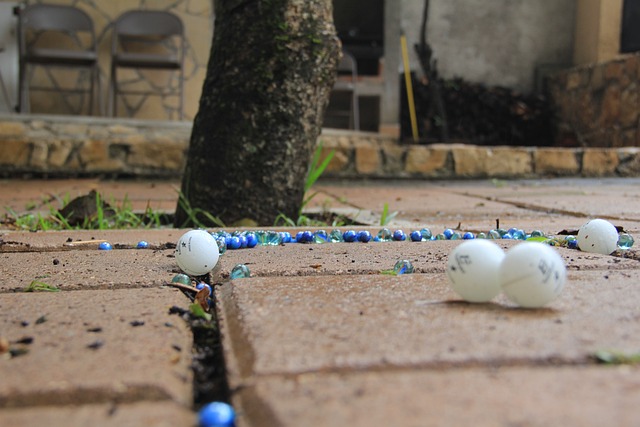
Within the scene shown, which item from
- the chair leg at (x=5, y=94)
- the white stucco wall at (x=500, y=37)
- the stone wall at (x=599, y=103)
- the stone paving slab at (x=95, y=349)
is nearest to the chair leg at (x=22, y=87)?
the chair leg at (x=5, y=94)

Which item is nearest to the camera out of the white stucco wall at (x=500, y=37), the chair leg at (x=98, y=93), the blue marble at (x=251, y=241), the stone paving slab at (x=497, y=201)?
the blue marble at (x=251, y=241)

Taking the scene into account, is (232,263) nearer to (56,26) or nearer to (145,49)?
(56,26)

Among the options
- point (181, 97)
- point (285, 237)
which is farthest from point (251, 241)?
point (181, 97)

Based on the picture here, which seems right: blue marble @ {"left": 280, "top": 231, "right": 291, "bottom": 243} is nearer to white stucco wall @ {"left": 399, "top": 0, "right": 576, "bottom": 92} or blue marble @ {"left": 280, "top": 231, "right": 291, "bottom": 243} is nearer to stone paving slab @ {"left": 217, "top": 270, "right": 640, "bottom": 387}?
stone paving slab @ {"left": 217, "top": 270, "right": 640, "bottom": 387}

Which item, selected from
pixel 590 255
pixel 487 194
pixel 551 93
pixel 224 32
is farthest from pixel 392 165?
pixel 551 93

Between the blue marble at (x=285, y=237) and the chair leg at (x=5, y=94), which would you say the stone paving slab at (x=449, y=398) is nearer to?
the blue marble at (x=285, y=237)

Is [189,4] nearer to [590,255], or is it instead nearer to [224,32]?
[224,32]

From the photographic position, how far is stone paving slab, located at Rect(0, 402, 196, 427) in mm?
610

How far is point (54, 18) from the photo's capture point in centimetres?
630

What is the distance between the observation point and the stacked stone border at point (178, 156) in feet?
15.0

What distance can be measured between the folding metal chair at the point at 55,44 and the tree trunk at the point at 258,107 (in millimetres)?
4195

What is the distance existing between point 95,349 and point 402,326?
1.20ft

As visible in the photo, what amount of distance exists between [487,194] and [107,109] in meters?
4.13

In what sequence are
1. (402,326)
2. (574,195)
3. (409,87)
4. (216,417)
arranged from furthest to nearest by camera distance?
(409,87) → (574,195) → (402,326) → (216,417)
